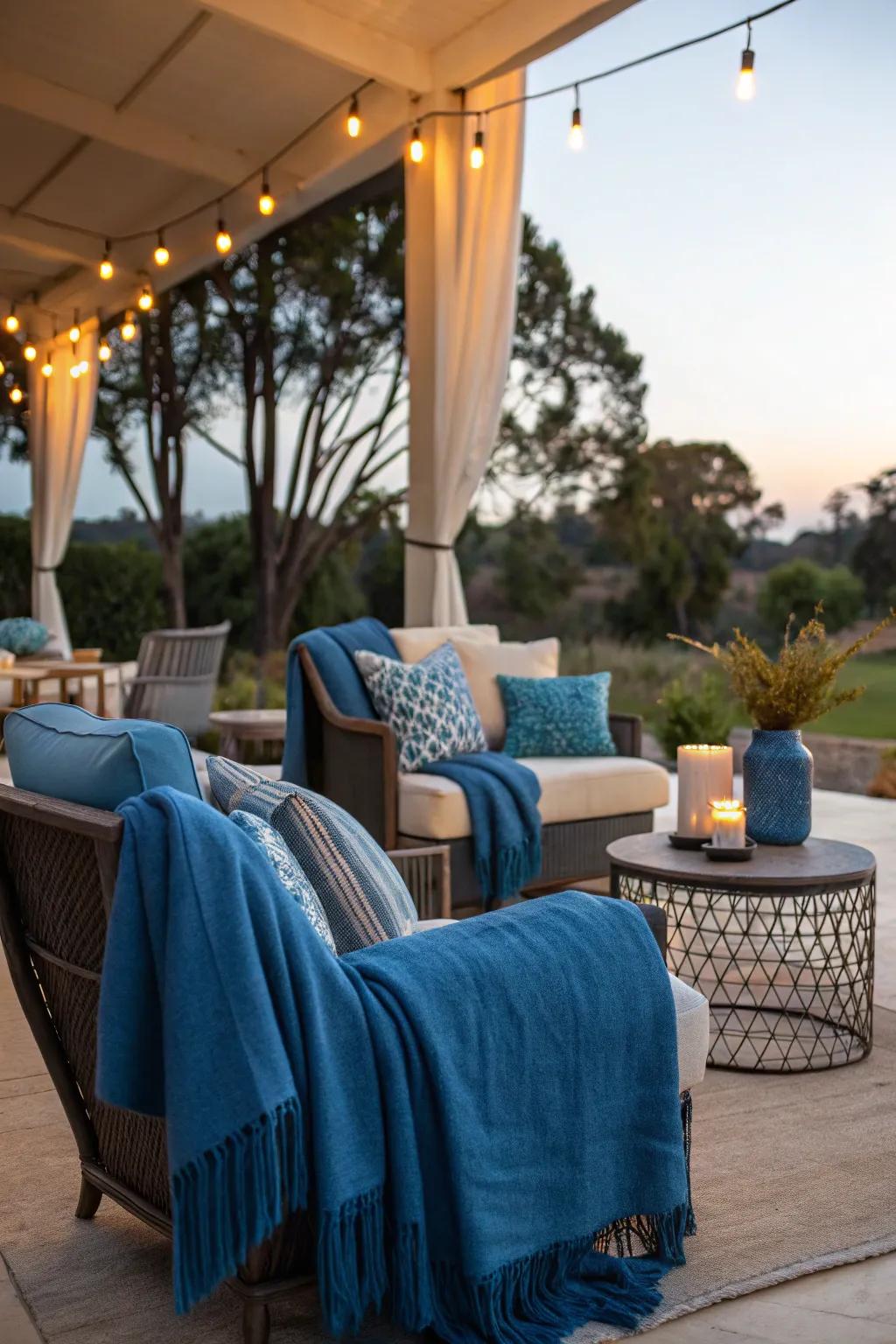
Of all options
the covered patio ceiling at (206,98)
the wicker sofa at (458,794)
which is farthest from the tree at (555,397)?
the wicker sofa at (458,794)

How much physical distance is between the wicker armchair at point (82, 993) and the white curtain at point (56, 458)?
27.4 feet

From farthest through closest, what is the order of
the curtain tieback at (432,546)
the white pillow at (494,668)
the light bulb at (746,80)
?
the curtain tieback at (432,546) → the white pillow at (494,668) → the light bulb at (746,80)

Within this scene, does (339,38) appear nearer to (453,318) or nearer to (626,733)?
(453,318)

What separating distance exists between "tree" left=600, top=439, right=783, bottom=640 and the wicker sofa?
491cm

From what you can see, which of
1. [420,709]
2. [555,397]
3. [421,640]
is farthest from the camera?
[555,397]

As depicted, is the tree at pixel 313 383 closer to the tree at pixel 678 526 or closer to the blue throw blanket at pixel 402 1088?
the tree at pixel 678 526

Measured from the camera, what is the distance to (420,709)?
4266mm

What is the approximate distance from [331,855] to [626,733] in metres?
2.68

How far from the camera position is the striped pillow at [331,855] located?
218 cm

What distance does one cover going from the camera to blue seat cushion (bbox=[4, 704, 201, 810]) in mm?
1852

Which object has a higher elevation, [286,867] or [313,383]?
[313,383]

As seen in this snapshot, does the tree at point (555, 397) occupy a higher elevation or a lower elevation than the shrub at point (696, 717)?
higher

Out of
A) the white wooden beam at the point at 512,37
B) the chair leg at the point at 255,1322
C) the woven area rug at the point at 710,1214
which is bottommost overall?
the woven area rug at the point at 710,1214

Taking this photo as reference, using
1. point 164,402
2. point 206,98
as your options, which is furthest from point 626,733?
point 164,402
